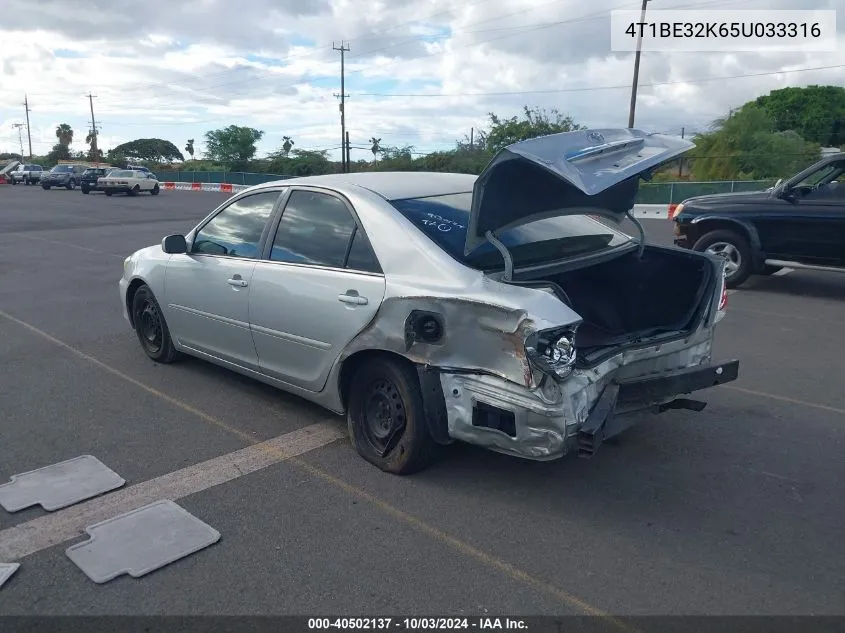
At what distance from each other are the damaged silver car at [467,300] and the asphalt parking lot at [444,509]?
0.39 meters

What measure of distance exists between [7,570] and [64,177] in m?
43.0

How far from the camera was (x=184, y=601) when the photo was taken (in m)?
3.06

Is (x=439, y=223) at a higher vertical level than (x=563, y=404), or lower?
higher

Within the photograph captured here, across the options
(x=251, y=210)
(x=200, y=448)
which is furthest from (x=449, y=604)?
(x=251, y=210)

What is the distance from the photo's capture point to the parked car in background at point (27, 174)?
162ft

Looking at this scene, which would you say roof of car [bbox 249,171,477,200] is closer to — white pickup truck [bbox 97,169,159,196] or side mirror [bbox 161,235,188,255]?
side mirror [bbox 161,235,188,255]

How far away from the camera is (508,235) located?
14.3 ft

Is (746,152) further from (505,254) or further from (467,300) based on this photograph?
(467,300)

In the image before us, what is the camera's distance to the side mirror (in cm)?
550

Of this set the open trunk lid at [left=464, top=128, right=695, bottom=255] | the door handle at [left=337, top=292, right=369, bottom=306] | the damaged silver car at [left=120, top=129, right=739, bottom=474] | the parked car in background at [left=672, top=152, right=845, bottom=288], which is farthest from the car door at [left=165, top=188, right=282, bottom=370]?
the parked car in background at [left=672, top=152, right=845, bottom=288]

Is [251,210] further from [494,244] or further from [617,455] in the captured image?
[617,455]

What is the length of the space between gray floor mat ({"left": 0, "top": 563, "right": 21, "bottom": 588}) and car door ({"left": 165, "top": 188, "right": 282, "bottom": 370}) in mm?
2015

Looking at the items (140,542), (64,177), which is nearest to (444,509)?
(140,542)

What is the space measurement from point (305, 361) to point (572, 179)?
1.99 meters
